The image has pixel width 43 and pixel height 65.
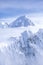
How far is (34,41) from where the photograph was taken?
499ft

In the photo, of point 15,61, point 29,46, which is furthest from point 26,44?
point 15,61

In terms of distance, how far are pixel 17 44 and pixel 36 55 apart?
497 inches

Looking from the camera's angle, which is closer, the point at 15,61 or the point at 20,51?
the point at 15,61

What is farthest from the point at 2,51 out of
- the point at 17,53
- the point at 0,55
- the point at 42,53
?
the point at 42,53

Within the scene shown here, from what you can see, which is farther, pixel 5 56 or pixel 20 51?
pixel 20 51

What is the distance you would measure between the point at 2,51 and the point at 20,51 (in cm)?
1823

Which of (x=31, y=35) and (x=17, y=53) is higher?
(x=31, y=35)

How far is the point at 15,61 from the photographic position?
480 feet

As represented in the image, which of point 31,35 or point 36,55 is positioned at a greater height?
point 31,35

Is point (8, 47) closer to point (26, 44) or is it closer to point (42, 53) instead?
point (26, 44)

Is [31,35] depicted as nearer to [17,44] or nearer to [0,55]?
[17,44]

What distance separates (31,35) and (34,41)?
3.86 meters

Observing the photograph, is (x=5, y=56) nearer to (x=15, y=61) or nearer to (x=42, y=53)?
(x=15, y=61)

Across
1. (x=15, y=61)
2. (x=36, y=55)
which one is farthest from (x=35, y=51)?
(x=15, y=61)
